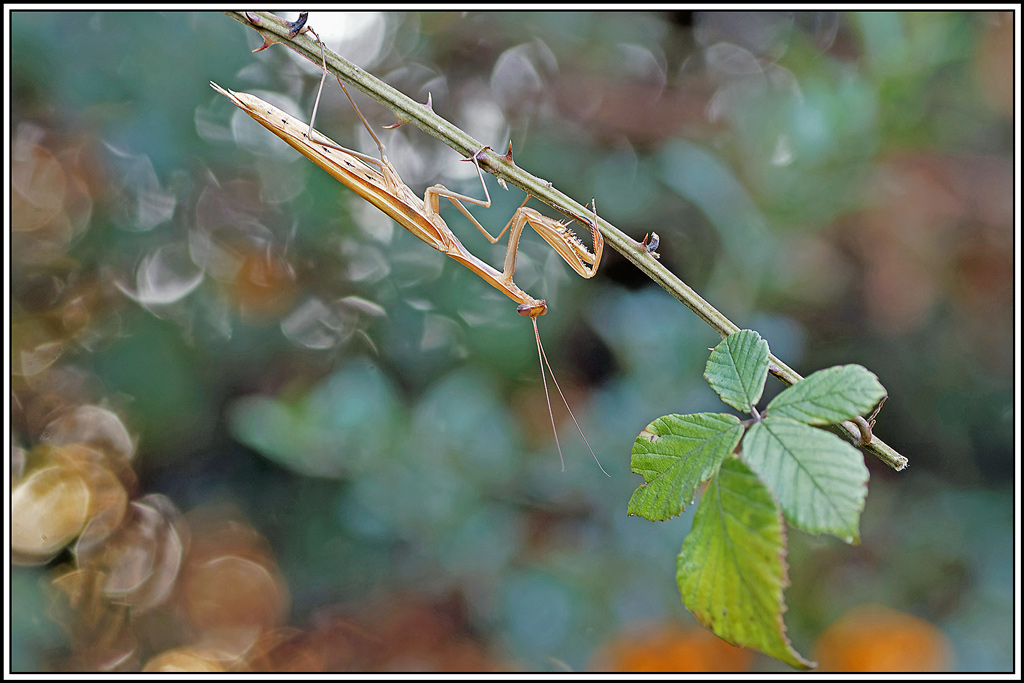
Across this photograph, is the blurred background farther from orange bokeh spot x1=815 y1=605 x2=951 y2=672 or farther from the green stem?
the green stem

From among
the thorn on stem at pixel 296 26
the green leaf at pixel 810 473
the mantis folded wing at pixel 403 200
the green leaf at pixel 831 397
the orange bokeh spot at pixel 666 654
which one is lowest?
the orange bokeh spot at pixel 666 654

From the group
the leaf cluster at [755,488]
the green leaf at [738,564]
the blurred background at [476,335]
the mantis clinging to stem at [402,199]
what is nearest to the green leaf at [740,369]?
the leaf cluster at [755,488]

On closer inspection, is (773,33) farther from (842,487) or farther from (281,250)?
(842,487)

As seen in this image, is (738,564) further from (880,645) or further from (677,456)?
(880,645)

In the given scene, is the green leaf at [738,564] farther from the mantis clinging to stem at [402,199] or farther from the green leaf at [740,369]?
the mantis clinging to stem at [402,199]

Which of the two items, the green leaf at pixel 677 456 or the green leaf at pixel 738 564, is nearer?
the green leaf at pixel 738 564

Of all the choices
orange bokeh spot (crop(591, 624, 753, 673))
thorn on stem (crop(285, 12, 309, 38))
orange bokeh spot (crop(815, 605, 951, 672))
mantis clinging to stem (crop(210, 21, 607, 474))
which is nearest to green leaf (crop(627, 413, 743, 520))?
mantis clinging to stem (crop(210, 21, 607, 474))
